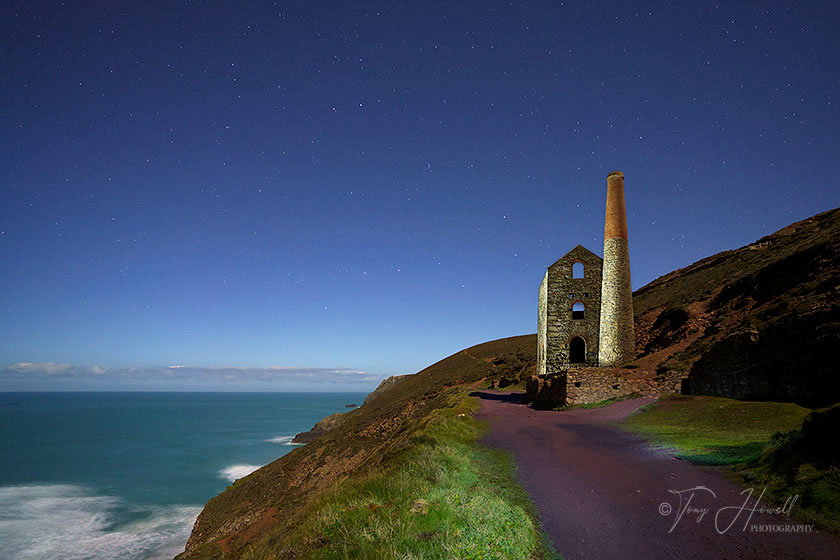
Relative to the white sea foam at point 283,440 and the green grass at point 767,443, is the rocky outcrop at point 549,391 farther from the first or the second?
the white sea foam at point 283,440

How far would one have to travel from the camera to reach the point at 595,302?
90.4 ft

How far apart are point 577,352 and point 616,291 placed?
6851 millimetres

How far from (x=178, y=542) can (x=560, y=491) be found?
36417 millimetres

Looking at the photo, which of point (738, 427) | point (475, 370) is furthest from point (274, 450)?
point (738, 427)

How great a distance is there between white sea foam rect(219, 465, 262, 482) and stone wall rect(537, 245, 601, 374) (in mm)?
45714

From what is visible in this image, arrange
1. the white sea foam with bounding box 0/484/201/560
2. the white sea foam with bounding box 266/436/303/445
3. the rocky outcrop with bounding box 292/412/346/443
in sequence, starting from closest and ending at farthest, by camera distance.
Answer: the white sea foam with bounding box 0/484/201/560 < the rocky outcrop with bounding box 292/412/346/443 < the white sea foam with bounding box 266/436/303/445

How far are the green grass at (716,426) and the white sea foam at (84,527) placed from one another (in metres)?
33.7

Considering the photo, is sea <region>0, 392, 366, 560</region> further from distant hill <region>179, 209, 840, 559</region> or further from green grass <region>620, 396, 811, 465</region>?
green grass <region>620, 396, 811, 465</region>

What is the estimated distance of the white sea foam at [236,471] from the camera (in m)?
52.9

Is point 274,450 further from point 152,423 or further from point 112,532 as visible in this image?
point 152,423

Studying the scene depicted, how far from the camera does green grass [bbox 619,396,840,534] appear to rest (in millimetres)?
5598

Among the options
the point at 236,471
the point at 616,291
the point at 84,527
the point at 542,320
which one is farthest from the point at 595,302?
the point at 236,471

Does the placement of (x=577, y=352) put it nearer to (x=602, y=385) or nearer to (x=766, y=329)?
(x=602, y=385)

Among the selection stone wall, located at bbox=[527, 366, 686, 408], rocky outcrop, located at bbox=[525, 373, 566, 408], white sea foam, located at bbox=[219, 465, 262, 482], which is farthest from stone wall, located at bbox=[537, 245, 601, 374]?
white sea foam, located at bbox=[219, 465, 262, 482]
